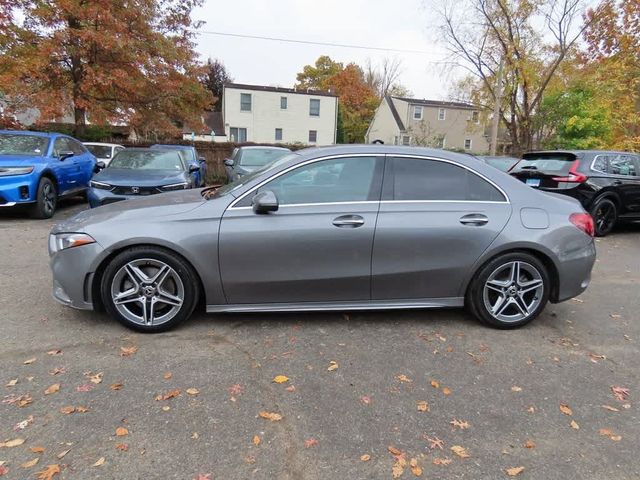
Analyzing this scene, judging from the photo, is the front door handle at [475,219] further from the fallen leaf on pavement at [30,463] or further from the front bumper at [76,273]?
the fallen leaf on pavement at [30,463]

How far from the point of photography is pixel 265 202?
350cm

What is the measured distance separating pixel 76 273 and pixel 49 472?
176 centimetres

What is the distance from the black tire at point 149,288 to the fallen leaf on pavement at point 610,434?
2.96m

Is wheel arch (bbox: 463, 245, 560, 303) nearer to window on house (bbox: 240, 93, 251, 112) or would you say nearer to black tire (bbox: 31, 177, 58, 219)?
black tire (bbox: 31, 177, 58, 219)

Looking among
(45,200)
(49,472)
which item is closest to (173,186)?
(45,200)

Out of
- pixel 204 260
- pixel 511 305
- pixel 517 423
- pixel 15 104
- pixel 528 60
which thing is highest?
pixel 528 60

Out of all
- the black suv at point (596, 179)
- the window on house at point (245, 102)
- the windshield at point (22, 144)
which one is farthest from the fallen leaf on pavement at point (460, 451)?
the window on house at point (245, 102)

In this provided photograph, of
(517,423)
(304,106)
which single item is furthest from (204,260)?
(304,106)

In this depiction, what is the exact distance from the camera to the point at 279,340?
360cm

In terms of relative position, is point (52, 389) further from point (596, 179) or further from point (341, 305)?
point (596, 179)

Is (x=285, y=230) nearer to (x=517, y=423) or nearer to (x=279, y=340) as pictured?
(x=279, y=340)

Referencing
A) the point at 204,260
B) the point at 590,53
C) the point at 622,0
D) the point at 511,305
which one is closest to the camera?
the point at 204,260

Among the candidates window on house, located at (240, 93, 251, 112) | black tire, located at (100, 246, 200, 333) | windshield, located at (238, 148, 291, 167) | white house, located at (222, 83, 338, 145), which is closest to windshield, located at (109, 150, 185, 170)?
windshield, located at (238, 148, 291, 167)

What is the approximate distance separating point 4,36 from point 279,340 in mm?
14431
